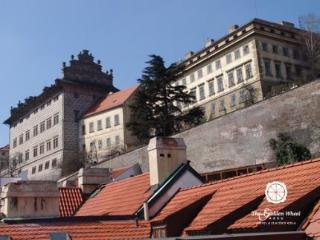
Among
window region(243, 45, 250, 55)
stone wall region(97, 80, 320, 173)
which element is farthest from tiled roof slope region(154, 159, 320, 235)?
window region(243, 45, 250, 55)

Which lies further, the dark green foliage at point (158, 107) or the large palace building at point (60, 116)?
the large palace building at point (60, 116)

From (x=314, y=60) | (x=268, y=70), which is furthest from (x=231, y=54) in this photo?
(x=314, y=60)

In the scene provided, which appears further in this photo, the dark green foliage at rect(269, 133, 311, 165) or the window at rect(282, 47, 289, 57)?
the window at rect(282, 47, 289, 57)

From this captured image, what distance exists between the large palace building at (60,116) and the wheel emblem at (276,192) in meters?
56.4

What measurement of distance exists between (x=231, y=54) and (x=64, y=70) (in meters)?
24.0

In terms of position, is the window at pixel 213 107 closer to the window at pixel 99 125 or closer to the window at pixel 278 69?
the window at pixel 278 69

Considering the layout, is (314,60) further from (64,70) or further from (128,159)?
(64,70)

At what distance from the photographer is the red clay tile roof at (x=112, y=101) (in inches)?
2680

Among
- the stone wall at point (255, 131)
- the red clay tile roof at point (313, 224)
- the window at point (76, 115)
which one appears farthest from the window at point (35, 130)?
the red clay tile roof at point (313, 224)

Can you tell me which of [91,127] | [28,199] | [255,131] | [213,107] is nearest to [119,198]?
[28,199]

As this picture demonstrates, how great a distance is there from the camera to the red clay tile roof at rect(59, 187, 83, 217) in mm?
16922

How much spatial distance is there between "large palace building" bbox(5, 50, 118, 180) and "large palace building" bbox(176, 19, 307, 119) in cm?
1614

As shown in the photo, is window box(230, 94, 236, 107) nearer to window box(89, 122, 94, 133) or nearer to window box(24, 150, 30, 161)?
window box(89, 122, 94, 133)

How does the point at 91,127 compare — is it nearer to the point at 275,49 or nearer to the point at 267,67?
the point at 267,67
